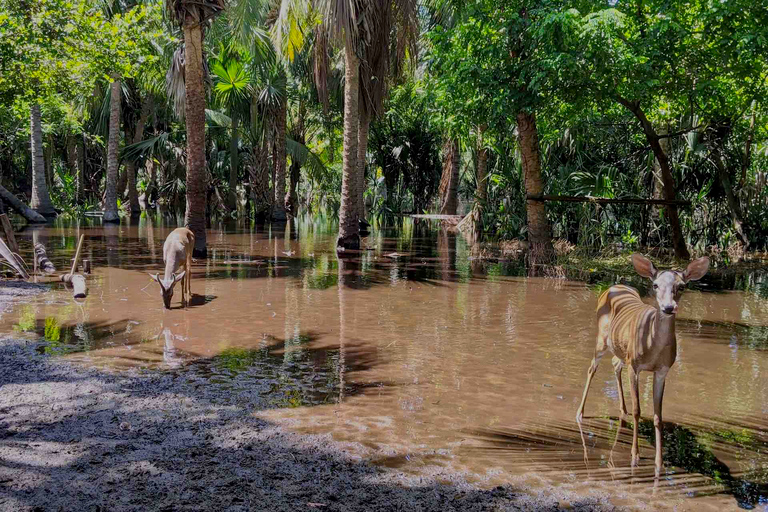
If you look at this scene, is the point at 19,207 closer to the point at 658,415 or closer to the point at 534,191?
the point at 534,191

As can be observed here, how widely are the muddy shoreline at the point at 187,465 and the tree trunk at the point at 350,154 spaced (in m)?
12.0

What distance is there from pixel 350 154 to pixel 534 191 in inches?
201

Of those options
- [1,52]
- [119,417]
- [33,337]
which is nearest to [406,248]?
[1,52]

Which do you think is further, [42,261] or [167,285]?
[42,261]

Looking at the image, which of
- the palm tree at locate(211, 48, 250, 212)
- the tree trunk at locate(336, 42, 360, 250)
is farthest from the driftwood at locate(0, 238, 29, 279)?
the palm tree at locate(211, 48, 250, 212)

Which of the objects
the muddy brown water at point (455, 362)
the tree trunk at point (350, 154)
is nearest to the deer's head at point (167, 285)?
the muddy brown water at point (455, 362)

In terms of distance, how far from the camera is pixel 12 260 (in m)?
11.5

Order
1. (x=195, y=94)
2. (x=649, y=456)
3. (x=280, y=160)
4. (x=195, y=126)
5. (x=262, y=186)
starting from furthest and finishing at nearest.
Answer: (x=262, y=186) → (x=280, y=160) → (x=195, y=126) → (x=195, y=94) → (x=649, y=456)

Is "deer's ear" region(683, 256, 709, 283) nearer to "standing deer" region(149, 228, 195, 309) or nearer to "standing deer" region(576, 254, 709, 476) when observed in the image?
"standing deer" region(576, 254, 709, 476)

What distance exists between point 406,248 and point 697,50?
9.47m

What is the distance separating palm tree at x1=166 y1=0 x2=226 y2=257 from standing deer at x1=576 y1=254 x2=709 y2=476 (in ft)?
37.5

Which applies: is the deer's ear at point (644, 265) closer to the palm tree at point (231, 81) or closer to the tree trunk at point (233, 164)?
the palm tree at point (231, 81)

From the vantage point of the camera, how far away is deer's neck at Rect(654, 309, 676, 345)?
4594mm

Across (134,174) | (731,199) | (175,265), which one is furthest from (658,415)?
(134,174)
